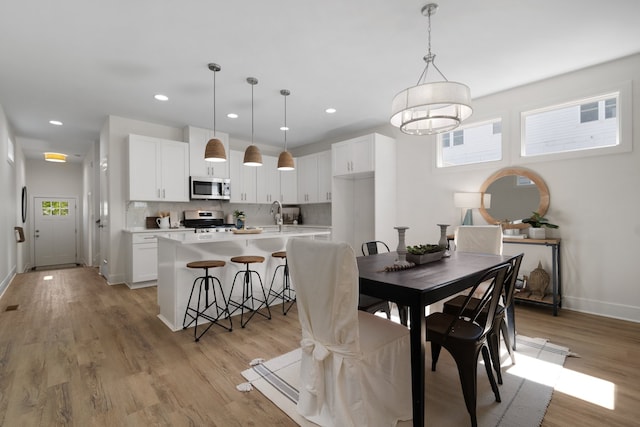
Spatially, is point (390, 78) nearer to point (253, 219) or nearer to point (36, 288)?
point (253, 219)

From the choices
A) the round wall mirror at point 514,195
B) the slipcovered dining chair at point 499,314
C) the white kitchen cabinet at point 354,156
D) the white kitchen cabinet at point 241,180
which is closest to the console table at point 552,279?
the round wall mirror at point 514,195

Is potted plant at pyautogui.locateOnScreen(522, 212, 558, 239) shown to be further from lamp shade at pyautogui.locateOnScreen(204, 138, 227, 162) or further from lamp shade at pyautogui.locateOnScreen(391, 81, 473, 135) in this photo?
lamp shade at pyautogui.locateOnScreen(204, 138, 227, 162)

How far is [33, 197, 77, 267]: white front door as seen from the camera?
806 cm

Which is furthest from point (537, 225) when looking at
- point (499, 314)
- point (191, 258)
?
point (191, 258)

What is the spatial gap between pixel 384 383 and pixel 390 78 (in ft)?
10.5

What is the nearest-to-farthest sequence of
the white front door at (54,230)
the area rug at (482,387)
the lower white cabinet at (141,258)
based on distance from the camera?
1. the area rug at (482,387)
2. the lower white cabinet at (141,258)
3. the white front door at (54,230)

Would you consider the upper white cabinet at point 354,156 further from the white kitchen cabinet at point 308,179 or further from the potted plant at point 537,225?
the potted plant at point 537,225

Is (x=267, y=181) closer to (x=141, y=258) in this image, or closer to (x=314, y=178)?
(x=314, y=178)

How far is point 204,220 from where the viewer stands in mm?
5691

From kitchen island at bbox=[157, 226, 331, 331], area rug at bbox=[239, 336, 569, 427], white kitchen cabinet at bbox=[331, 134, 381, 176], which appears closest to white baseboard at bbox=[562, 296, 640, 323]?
area rug at bbox=[239, 336, 569, 427]

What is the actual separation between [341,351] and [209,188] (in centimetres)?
470

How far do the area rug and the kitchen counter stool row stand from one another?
0.97 metres

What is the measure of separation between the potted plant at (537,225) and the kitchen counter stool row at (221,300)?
9.66 feet

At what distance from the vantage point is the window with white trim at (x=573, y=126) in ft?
10.8
